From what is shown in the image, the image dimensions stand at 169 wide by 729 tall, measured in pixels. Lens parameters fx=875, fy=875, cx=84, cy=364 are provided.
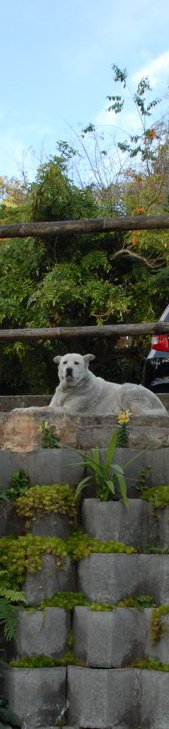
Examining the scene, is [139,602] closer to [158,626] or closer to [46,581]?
[158,626]

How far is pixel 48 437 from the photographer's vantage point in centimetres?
572

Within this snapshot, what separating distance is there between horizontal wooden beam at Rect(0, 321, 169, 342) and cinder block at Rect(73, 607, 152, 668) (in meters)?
2.20

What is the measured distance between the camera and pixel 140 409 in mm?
6555

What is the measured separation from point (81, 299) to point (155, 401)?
4610 mm

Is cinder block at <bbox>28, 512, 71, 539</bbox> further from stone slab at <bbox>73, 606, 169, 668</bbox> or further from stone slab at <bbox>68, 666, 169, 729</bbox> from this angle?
stone slab at <bbox>68, 666, 169, 729</bbox>

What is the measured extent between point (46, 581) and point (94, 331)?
6.70 feet

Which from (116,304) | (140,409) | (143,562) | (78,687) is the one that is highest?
(116,304)

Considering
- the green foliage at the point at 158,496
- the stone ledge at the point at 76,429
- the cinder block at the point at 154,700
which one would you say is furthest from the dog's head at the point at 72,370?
the cinder block at the point at 154,700

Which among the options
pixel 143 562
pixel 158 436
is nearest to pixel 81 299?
pixel 158 436

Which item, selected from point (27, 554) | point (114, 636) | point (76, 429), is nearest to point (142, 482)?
point (76, 429)

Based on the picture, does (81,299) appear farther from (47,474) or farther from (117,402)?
(47,474)

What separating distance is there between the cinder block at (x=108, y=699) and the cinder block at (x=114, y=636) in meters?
0.07

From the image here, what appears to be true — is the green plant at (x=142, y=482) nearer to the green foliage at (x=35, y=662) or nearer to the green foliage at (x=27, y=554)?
the green foliage at (x=27, y=554)

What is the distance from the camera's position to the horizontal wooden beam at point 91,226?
6.41 meters
